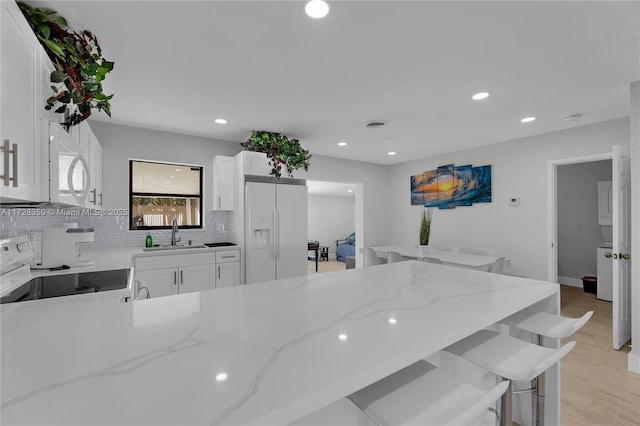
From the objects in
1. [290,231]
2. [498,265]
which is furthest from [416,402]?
[290,231]

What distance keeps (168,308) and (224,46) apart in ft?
5.75

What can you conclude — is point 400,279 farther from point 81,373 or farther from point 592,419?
point 592,419

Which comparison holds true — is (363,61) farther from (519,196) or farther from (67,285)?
(519,196)

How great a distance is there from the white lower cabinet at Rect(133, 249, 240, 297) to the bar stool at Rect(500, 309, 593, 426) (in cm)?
314

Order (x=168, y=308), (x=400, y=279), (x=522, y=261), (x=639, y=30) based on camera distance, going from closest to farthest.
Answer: (x=168, y=308)
(x=400, y=279)
(x=639, y=30)
(x=522, y=261)

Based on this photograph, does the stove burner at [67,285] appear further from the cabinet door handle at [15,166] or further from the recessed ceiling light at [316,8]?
the recessed ceiling light at [316,8]

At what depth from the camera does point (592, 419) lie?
199 cm

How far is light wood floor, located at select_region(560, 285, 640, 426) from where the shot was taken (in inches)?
79.7

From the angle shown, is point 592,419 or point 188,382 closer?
point 188,382

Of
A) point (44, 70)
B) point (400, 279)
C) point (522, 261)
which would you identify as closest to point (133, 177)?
point (44, 70)

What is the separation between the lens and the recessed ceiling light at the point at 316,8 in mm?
1627

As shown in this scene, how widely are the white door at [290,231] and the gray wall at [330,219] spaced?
5.48 metres

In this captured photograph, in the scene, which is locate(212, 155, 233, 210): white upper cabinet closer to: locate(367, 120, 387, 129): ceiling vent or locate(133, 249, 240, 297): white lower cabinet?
locate(133, 249, 240, 297): white lower cabinet

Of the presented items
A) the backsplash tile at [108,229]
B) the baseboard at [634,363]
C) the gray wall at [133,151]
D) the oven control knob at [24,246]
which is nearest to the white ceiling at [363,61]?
the gray wall at [133,151]
